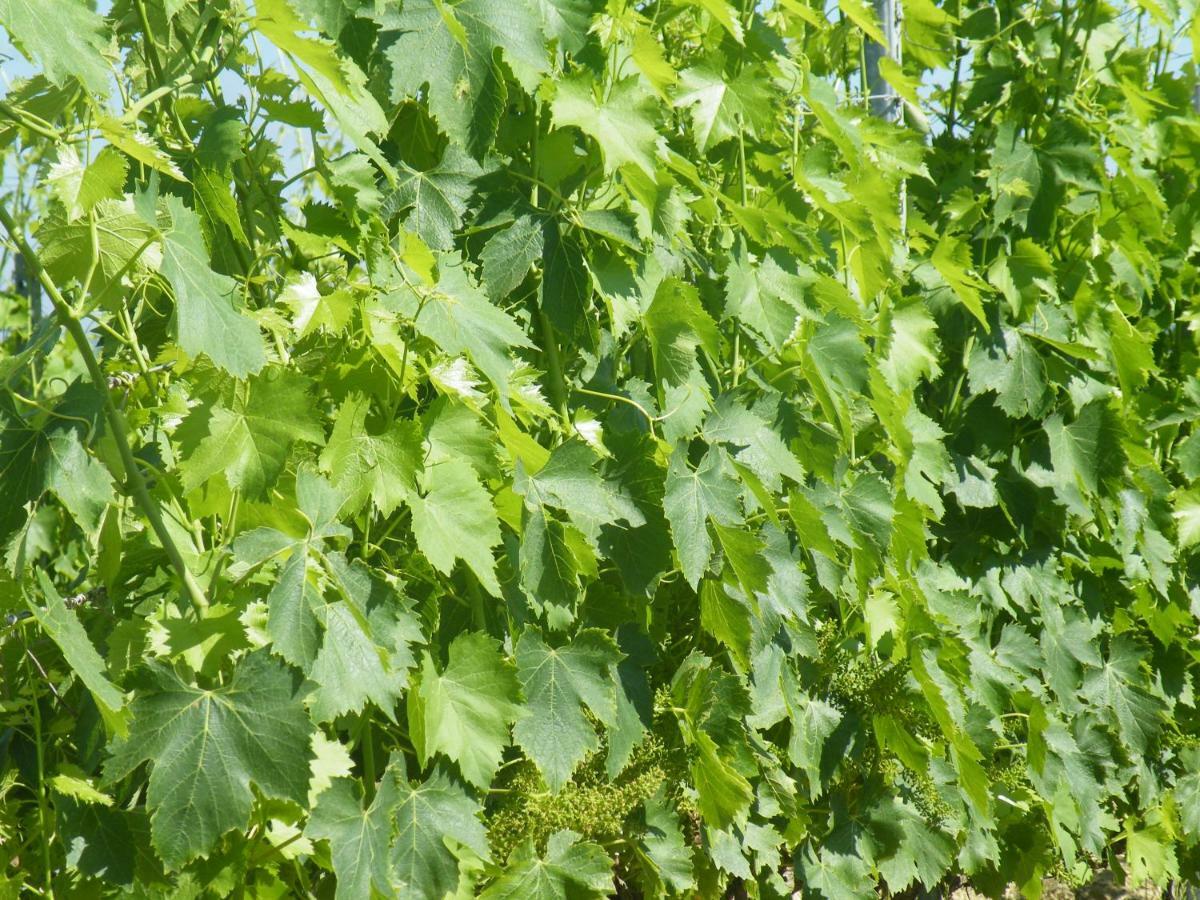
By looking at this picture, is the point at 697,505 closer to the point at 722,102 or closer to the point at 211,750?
the point at 722,102

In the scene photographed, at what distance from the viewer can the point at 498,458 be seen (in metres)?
1.73

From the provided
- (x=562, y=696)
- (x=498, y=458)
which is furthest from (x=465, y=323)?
(x=562, y=696)

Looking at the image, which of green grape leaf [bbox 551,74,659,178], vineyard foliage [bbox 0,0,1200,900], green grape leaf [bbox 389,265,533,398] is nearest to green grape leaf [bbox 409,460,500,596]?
vineyard foliage [bbox 0,0,1200,900]

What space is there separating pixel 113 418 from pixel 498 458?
0.51 metres

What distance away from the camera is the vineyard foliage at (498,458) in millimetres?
1440

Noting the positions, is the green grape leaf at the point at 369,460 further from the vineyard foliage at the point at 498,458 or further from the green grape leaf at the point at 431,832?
the green grape leaf at the point at 431,832

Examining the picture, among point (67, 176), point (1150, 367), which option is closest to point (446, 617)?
point (67, 176)

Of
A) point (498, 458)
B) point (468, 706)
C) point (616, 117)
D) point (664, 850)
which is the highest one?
point (616, 117)

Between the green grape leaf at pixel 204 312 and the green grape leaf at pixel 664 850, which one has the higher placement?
the green grape leaf at pixel 204 312

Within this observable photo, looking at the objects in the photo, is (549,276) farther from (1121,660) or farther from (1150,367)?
(1121,660)

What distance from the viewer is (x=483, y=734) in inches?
65.9

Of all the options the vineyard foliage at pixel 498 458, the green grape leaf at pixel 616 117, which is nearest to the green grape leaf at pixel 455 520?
the vineyard foliage at pixel 498 458

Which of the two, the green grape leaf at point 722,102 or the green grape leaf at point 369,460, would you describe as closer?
the green grape leaf at point 369,460

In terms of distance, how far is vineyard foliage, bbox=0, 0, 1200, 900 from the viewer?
56.7 inches
